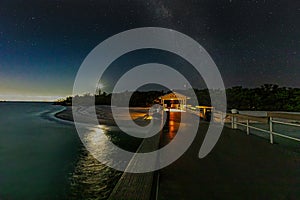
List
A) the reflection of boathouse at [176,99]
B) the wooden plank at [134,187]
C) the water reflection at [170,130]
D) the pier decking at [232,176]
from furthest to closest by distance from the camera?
the reflection of boathouse at [176,99]
the water reflection at [170,130]
the pier decking at [232,176]
the wooden plank at [134,187]

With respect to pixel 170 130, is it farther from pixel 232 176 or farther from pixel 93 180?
pixel 232 176

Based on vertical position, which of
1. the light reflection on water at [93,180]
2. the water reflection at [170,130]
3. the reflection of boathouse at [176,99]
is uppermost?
the reflection of boathouse at [176,99]

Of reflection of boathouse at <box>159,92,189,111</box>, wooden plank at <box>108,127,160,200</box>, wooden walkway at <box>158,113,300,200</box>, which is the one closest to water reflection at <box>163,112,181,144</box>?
wooden walkway at <box>158,113,300,200</box>

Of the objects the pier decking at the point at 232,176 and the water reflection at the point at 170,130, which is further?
the water reflection at the point at 170,130

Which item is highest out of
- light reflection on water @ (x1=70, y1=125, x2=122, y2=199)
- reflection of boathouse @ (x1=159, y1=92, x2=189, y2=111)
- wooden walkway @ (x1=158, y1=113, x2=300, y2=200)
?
reflection of boathouse @ (x1=159, y1=92, x2=189, y2=111)

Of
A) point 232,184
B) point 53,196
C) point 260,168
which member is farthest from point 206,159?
point 53,196

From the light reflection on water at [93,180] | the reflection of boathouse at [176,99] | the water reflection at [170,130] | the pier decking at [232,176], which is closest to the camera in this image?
the pier decking at [232,176]

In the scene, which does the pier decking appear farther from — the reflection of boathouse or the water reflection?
the reflection of boathouse

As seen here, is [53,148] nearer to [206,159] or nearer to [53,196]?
[53,196]

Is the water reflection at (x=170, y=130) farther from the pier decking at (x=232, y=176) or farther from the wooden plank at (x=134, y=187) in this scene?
the wooden plank at (x=134, y=187)

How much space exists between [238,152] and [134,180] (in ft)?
10.5

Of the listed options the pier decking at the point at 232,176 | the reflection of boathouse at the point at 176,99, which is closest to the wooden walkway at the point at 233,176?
the pier decking at the point at 232,176

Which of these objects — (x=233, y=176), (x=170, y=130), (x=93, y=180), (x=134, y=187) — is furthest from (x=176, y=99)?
(x=134, y=187)

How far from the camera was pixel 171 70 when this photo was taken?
41.0 meters
